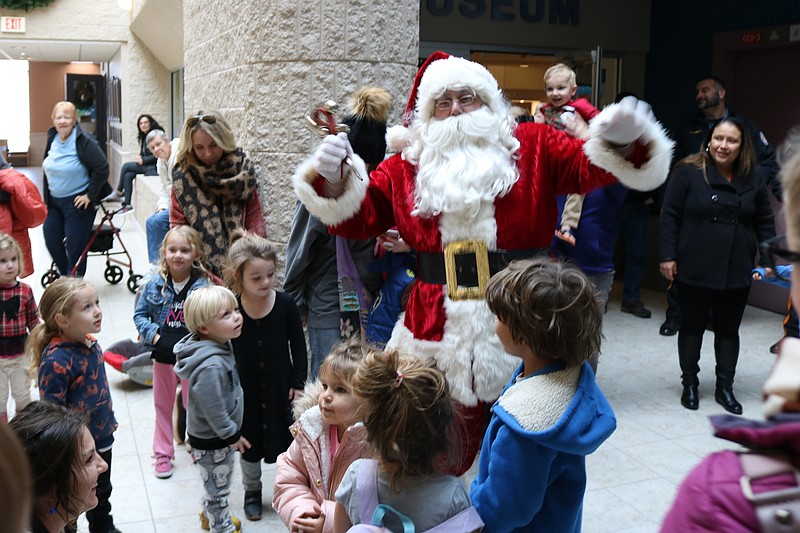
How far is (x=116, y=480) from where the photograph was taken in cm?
421

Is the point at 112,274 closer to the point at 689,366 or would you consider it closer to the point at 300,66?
the point at 300,66

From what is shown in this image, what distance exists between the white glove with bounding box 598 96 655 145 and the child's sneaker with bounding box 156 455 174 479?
8.60 feet

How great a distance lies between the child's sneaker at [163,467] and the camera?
4.25 meters

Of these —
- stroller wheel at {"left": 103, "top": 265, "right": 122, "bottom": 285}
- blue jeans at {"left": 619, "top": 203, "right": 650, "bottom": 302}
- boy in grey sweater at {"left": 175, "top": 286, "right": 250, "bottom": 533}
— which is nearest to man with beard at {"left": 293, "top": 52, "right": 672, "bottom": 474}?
boy in grey sweater at {"left": 175, "top": 286, "right": 250, "bottom": 533}

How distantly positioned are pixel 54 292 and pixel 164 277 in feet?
2.75

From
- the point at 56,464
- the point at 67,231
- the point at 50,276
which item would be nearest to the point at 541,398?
the point at 56,464

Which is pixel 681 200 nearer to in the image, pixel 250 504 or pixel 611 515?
pixel 611 515

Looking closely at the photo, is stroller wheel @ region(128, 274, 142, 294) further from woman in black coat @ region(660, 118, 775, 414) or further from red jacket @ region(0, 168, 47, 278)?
woman in black coat @ region(660, 118, 775, 414)

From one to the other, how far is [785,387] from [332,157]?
245cm

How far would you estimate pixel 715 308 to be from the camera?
5.40 m

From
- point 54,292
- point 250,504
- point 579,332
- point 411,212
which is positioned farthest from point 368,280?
point 579,332

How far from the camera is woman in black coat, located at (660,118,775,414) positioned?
522 cm

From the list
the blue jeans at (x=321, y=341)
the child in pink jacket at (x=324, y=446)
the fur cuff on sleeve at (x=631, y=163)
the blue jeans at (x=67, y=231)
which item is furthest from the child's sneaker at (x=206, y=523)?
the blue jeans at (x=67, y=231)

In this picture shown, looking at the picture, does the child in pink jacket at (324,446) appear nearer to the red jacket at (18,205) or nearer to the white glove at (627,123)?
the white glove at (627,123)
